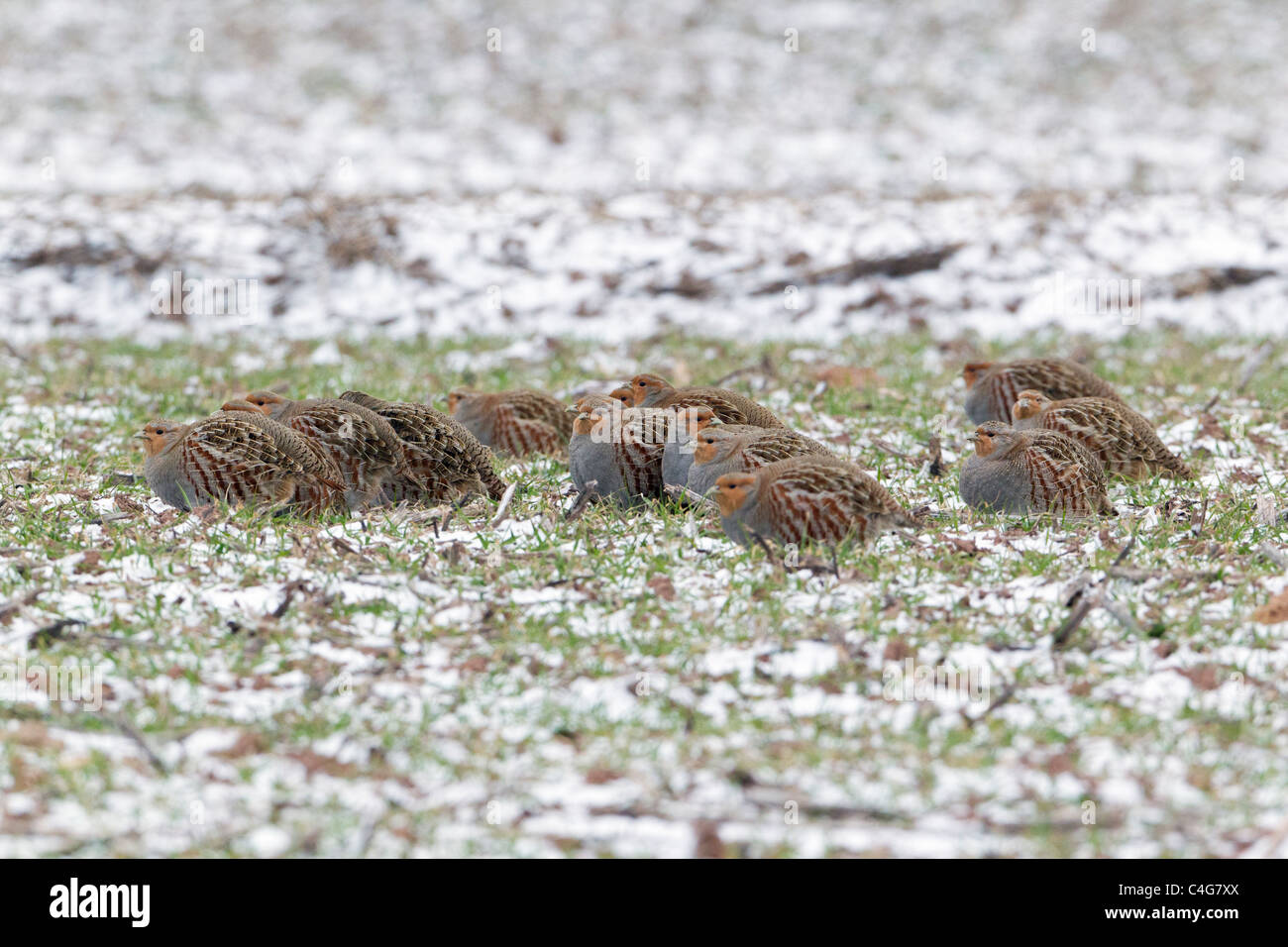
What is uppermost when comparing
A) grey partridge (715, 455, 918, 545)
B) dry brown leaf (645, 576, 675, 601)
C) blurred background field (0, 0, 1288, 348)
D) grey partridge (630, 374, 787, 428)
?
blurred background field (0, 0, 1288, 348)

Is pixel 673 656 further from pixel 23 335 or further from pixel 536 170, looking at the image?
pixel 536 170

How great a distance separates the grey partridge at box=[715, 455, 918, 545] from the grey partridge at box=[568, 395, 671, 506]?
764mm

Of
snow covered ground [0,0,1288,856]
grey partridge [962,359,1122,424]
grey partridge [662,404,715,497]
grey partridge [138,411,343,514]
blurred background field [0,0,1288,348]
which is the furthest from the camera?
blurred background field [0,0,1288,348]

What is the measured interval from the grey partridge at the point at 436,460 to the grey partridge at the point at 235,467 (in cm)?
45

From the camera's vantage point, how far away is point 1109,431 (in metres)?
6.76

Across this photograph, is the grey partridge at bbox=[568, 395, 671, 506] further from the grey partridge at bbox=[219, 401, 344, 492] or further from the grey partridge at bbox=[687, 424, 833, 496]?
the grey partridge at bbox=[219, 401, 344, 492]

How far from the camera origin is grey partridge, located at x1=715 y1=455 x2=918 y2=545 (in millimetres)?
5438

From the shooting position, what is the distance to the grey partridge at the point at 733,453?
19.1 ft

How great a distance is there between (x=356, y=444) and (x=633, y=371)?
441 centimetres

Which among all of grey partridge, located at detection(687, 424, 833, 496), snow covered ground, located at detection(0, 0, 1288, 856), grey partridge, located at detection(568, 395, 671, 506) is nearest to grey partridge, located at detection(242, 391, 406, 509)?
snow covered ground, located at detection(0, 0, 1288, 856)

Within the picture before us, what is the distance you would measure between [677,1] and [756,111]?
177 inches

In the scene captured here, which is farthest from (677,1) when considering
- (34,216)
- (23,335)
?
(23,335)

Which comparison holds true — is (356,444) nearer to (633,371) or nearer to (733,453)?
(733,453)

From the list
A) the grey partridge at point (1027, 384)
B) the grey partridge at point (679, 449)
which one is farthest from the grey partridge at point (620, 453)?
the grey partridge at point (1027, 384)
